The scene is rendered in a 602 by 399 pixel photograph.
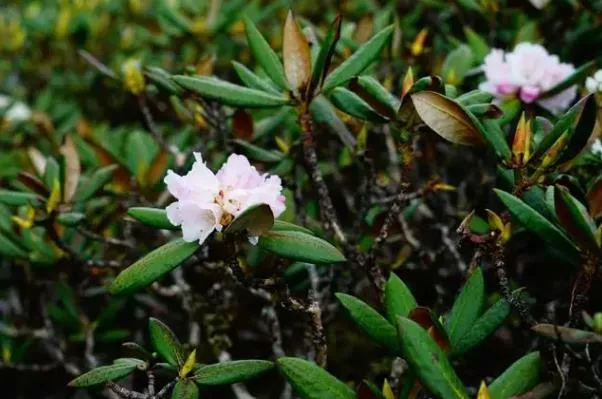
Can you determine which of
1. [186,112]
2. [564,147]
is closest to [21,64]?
[186,112]

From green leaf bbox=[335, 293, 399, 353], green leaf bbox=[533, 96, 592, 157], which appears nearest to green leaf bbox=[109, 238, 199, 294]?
green leaf bbox=[335, 293, 399, 353]

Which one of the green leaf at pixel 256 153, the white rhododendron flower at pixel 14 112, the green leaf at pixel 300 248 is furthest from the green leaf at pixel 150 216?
the white rhododendron flower at pixel 14 112

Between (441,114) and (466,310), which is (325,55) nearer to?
(441,114)

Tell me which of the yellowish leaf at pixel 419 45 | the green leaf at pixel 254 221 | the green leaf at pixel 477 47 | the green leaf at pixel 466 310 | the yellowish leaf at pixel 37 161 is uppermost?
the yellowish leaf at pixel 37 161

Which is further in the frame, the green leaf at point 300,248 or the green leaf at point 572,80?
the green leaf at point 572,80

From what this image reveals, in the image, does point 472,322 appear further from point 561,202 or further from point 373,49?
point 373,49

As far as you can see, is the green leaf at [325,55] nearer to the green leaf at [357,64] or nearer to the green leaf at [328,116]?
the green leaf at [357,64]

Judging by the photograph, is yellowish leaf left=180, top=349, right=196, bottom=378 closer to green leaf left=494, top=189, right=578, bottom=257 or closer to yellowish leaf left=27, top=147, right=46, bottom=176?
green leaf left=494, top=189, right=578, bottom=257
